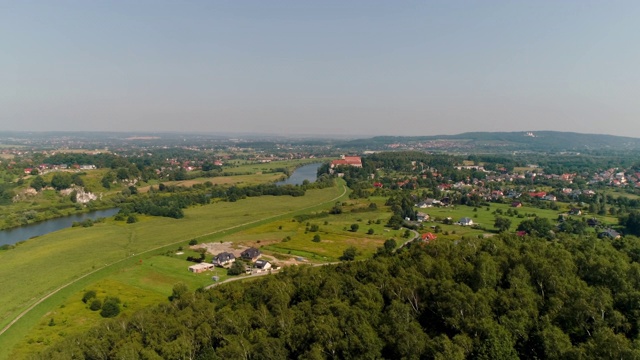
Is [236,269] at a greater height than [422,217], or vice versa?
[236,269]

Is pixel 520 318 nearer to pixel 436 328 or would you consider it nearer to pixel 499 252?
pixel 436 328

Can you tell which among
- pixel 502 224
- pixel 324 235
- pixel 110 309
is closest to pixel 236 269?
pixel 110 309

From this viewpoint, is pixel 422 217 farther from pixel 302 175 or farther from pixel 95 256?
pixel 302 175

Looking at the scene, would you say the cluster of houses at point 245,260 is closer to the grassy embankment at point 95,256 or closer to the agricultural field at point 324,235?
the grassy embankment at point 95,256

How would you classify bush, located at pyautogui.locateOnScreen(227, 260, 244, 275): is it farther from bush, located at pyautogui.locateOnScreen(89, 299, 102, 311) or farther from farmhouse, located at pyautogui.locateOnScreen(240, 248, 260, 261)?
bush, located at pyautogui.locateOnScreen(89, 299, 102, 311)

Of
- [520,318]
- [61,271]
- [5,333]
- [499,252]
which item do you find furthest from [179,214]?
[520,318]

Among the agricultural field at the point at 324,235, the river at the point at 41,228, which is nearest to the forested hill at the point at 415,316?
the agricultural field at the point at 324,235
